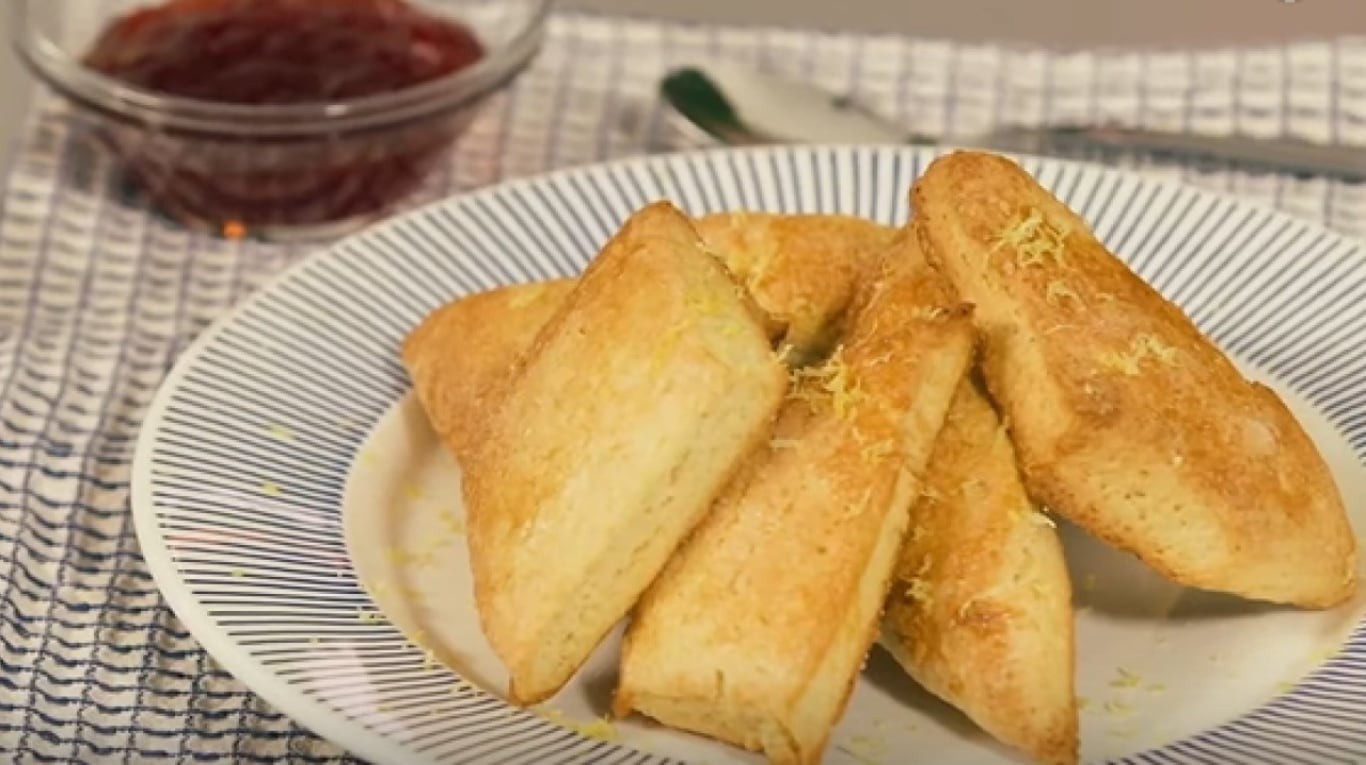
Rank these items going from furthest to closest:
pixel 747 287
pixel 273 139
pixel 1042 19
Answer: pixel 1042 19
pixel 273 139
pixel 747 287

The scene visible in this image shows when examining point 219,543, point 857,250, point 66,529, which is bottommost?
point 66,529

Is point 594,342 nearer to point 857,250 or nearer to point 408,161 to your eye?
point 857,250

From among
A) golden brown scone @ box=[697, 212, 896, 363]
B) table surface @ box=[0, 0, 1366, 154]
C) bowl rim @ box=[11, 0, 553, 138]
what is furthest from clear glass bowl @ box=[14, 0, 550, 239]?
golden brown scone @ box=[697, 212, 896, 363]

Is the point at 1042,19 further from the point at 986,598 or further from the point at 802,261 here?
the point at 986,598

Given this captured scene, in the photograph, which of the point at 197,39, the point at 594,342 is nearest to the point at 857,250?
the point at 594,342

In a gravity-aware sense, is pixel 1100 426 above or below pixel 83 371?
above

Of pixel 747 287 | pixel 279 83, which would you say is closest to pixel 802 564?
pixel 747 287
